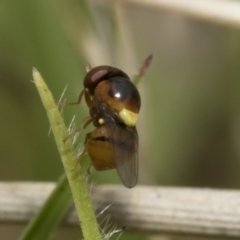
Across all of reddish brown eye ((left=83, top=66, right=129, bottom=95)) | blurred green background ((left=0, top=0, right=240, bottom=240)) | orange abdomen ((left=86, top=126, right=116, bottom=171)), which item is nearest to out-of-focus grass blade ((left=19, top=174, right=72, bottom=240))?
orange abdomen ((left=86, top=126, right=116, bottom=171))

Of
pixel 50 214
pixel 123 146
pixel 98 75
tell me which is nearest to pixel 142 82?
pixel 98 75

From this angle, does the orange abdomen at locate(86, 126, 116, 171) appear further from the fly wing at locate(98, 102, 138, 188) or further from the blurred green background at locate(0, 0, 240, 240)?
the blurred green background at locate(0, 0, 240, 240)

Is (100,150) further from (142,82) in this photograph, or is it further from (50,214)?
(142,82)

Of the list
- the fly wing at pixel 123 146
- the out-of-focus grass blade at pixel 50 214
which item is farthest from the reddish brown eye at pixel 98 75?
the out-of-focus grass blade at pixel 50 214

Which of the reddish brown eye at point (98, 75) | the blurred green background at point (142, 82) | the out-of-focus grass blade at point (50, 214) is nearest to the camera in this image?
the out-of-focus grass blade at point (50, 214)

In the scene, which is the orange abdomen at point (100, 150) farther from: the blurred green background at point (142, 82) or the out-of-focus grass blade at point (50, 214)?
the blurred green background at point (142, 82)
